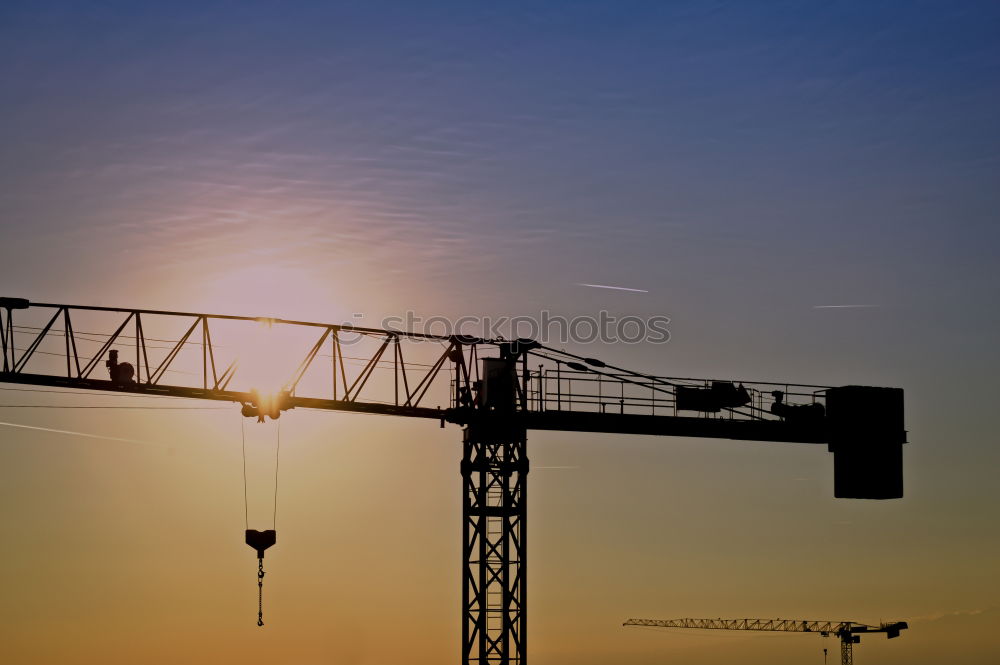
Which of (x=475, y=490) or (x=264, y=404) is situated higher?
(x=264, y=404)

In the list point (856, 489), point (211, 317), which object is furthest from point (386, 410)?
point (856, 489)

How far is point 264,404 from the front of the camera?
59.5 m

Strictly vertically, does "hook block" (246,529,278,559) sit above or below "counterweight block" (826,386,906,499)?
below

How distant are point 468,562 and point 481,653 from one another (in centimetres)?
453

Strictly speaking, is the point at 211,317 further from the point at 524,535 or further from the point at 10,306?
the point at 524,535

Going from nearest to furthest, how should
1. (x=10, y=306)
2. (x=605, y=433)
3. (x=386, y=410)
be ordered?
(x=10, y=306)
(x=386, y=410)
(x=605, y=433)

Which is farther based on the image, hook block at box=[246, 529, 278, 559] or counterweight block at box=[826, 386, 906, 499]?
counterweight block at box=[826, 386, 906, 499]

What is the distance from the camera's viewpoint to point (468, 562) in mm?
63906

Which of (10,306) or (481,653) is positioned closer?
(10,306)

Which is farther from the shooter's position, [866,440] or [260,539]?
[866,440]

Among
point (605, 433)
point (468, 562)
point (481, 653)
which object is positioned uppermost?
point (605, 433)

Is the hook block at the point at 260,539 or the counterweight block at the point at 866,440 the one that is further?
the counterweight block at the point at 866,440

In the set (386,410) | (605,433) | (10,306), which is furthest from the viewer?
(605,433)

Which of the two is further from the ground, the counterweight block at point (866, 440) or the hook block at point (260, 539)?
the counterweight block at point (866, 440)
